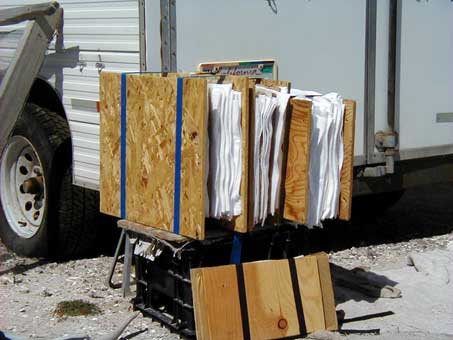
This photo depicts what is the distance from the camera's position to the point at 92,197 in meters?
6.55

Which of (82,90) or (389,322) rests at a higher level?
(82,90)

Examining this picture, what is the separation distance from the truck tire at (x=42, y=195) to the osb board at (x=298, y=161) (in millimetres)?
1929

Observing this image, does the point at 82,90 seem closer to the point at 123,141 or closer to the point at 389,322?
the point at 123,141

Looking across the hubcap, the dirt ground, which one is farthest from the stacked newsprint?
the hubcap

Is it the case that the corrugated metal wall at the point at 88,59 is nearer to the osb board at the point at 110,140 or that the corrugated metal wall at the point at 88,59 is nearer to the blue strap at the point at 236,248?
the osb board at the point at 110,140

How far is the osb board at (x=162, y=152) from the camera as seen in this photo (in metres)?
4.85

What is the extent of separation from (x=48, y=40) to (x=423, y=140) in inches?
123

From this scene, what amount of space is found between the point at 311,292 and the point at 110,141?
5.18 ft

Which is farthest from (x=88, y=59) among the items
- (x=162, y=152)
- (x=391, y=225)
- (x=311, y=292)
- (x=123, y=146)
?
(x=391, y=225)

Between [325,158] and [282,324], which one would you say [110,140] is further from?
[282,324]

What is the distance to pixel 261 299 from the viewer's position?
5078mm

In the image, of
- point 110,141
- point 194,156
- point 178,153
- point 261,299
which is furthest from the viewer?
point 110,141

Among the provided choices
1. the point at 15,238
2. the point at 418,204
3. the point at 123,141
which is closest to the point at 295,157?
the point at 123,141

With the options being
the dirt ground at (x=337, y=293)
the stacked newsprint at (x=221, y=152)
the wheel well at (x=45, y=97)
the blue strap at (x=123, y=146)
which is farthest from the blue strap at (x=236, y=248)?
the wheel well at (x=45, y=97)
